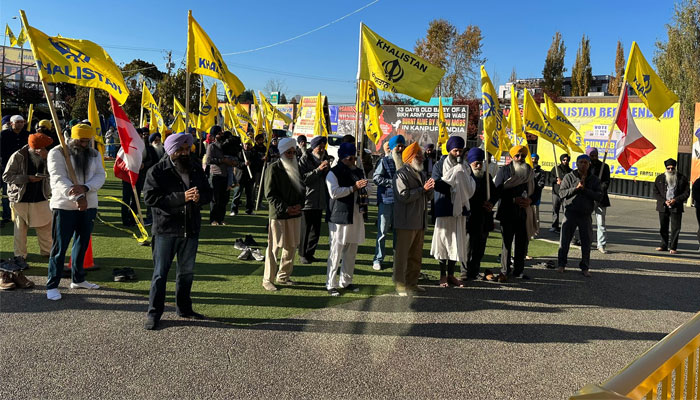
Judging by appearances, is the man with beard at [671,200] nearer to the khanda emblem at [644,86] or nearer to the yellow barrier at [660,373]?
the khanda emblem at [644,86]

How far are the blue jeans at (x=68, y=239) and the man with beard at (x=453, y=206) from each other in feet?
14.6

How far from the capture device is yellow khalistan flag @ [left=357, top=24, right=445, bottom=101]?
8.34 meters

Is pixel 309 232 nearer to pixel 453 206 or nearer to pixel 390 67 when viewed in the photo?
pixel 453 206

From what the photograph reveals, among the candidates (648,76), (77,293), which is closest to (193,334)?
(77,293)

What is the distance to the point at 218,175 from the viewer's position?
420 inches

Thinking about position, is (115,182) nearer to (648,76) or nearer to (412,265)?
(412,265)

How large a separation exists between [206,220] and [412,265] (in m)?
6.35

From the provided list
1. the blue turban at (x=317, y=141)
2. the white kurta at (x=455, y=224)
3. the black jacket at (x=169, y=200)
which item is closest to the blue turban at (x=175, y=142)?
the black jacket at (x=169, y=200)

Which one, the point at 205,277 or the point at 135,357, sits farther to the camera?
the point at 205,277

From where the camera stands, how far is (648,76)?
29.0ft

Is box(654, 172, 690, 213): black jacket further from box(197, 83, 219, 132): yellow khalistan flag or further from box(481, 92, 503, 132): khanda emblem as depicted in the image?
box(197, 83, 219, 132): yellow khalistan flag

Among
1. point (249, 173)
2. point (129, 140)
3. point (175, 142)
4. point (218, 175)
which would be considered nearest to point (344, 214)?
point (175, 142)

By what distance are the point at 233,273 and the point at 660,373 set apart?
243 inches

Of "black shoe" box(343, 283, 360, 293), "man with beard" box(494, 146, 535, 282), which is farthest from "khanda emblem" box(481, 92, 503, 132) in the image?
"black shoe" box(343, 283, 360, 293)
